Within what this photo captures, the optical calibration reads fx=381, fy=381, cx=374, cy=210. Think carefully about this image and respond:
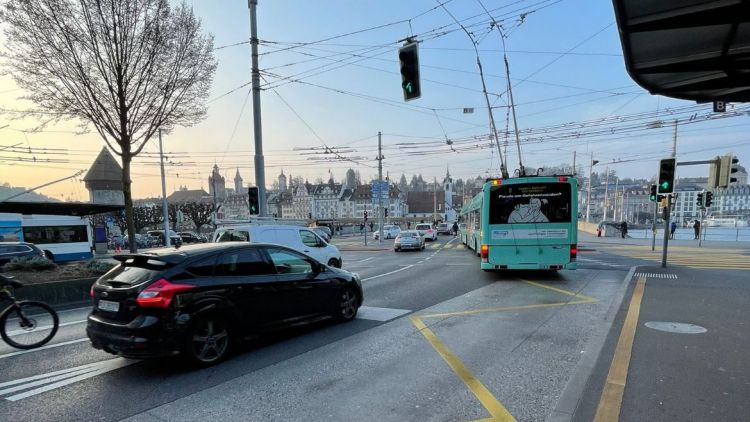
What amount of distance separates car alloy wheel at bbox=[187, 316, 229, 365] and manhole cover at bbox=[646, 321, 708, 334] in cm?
639

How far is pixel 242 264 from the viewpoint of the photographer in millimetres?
5363

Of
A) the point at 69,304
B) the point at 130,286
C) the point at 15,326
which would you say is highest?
the point at 130,286

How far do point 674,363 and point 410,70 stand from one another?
303 inches

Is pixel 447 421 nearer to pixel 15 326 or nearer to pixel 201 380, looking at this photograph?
pixel 201 380

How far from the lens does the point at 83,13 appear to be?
9.52 metres

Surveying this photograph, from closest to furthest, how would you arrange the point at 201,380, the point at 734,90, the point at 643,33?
the point at 201,380 → the point at 643,33 → the point at 734,90

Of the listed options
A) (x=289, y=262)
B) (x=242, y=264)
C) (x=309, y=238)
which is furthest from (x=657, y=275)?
(x=242, y=264)

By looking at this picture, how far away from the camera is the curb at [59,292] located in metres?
8.61

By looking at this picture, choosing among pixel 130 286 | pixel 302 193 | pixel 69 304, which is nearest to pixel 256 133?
pixel 69 304

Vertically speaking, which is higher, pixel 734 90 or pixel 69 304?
pixel 734 90

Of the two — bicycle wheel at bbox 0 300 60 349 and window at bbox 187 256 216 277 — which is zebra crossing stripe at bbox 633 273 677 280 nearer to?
window at bbox 187 256 216 277

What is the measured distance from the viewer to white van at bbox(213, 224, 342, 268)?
1119 centimetres

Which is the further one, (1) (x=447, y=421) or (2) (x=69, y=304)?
(2) (x=69, y=304)

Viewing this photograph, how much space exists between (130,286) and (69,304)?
6462 mm
